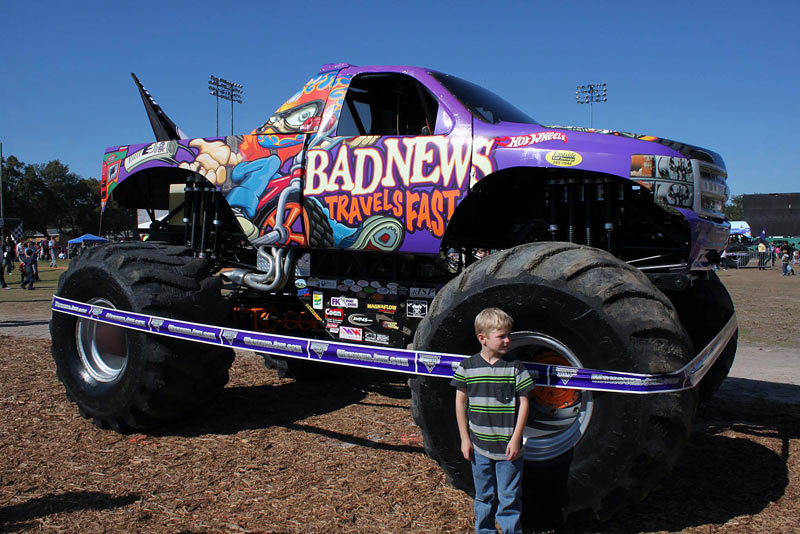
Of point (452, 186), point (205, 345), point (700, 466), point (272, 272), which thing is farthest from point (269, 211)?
point (700, 466)

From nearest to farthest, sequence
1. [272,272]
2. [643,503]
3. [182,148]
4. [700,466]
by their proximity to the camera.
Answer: [643,503] < [700,466] < [272,272] < [182,148]

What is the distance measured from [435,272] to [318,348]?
1399 millimetres

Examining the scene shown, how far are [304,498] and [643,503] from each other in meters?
1.90

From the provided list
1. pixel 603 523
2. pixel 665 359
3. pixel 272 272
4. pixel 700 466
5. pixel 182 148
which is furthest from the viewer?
pixel 182 148

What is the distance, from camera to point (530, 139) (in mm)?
4035

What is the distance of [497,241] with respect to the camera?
17.2 ft

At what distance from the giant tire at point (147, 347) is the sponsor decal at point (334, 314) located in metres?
0.80

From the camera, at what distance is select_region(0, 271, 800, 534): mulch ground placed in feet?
10.9

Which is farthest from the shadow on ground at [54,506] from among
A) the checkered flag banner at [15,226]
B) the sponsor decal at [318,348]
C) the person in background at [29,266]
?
the checkered flag banner at [15,226]

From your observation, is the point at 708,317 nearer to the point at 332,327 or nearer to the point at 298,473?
the point at 332,327

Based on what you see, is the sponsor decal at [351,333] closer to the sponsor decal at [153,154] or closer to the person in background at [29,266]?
the sponsor decal at [153,154]

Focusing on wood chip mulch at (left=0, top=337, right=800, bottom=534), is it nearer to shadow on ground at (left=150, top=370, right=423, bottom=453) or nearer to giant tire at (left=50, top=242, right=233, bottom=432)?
shadow on ground at (left=150, top=370, right=423, bottom=453)

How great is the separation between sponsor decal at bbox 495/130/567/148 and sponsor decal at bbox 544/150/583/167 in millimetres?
93

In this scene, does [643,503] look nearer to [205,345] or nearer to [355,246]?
[355,246]
